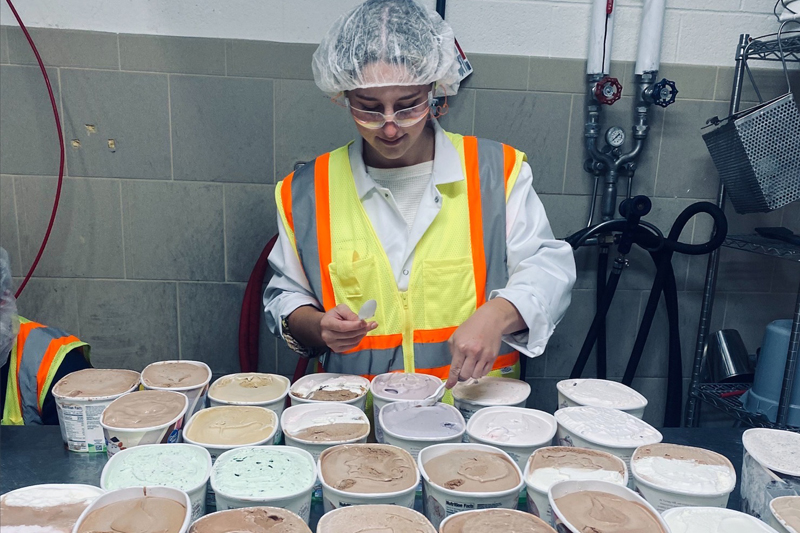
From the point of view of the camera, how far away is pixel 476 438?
98cm

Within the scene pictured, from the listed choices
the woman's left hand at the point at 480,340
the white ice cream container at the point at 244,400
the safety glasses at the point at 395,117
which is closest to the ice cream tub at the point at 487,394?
the woman's left hand at the point at 480,340

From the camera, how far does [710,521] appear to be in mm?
805

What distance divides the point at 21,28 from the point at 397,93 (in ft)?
5.01

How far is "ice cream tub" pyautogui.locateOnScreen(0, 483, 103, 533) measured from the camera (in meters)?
0.77

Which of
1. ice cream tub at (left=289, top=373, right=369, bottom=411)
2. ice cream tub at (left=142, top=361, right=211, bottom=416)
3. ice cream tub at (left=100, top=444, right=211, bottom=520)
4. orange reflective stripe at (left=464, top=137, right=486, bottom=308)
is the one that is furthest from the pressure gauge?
ice cream tub at (left=100, top=444, right=211, bottom=520)

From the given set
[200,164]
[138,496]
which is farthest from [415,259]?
[200,164]

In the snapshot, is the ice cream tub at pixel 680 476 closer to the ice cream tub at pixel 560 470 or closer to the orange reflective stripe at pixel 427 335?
the ice cream tub at pixel 560 470

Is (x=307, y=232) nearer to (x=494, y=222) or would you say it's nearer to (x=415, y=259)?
(x=415, y=259)

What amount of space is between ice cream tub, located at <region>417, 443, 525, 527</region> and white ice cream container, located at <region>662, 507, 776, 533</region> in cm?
21

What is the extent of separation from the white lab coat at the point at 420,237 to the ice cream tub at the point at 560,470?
446 mm

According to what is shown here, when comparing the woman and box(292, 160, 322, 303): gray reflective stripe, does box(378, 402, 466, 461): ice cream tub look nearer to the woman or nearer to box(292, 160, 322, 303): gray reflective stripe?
the woman

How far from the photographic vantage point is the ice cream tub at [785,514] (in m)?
0.79

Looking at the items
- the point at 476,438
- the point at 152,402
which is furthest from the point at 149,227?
the point at 476,438

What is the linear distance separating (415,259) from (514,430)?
0.56 meters
